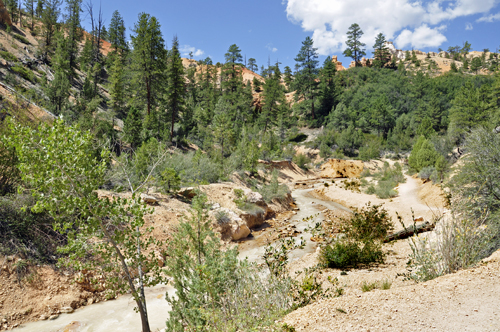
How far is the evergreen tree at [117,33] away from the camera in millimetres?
51300

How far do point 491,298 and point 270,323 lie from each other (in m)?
3.58

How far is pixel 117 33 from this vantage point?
5369 cm

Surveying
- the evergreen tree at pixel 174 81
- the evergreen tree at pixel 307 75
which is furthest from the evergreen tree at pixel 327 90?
the evergreen tree at pixel 174 81

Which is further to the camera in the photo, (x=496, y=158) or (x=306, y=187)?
(x=306, y=187)

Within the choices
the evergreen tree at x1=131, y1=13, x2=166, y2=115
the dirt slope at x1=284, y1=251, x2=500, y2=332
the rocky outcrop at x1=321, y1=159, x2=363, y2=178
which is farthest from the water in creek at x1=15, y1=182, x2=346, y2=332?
the rocky outcrop at x1=321, y1=159, x2=363, y2=178

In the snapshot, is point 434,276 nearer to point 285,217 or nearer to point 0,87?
point 285,217

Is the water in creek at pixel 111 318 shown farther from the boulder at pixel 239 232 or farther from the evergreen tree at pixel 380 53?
the evergreen tree at pixel 380 53

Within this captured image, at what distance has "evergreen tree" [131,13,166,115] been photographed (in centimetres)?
2283

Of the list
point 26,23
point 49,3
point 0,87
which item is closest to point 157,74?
point 0,87

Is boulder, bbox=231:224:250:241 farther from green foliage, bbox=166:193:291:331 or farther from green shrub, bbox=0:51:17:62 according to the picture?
green shrub, bbox=0:51:17:62

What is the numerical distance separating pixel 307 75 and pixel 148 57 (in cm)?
4144

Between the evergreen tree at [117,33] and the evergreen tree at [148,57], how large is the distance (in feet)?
105

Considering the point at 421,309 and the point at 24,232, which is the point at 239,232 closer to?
the point at 24,232

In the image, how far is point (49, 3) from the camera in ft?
138
